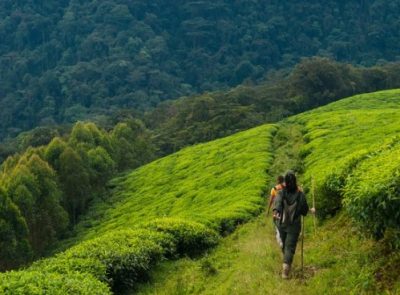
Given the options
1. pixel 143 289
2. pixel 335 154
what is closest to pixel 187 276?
pixel 143 289

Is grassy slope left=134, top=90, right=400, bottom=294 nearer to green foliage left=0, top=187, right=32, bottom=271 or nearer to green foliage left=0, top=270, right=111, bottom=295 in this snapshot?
green foliage left=0, top=270, right=111, bottom=295

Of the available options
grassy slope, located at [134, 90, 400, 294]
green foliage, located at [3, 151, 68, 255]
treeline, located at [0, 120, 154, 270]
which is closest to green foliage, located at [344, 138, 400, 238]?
grassy slope, located at [134, 90, 400, 294]

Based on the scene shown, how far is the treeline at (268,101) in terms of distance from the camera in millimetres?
111688

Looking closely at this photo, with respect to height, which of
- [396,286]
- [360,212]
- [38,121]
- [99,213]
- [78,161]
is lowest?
[38,121]

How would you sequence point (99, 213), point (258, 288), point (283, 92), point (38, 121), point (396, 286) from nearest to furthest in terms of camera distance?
1. point (396, 286)
2. point (258, 288)
3. point (99, 213)
4. point (283, 92)
5. point (38, 121)

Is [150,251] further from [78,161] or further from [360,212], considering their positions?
[78,161]

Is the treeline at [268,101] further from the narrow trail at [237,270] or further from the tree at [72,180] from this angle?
the narrow trail at [237,270]

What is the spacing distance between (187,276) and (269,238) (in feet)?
15.0

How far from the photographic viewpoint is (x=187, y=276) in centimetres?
2233

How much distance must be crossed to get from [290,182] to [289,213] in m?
0.97

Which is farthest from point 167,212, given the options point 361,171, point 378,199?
point 378,199

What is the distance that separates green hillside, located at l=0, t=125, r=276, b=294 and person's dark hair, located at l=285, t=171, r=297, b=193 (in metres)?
6.63

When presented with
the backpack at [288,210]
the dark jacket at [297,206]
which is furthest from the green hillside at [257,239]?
the backpack at [288,210]

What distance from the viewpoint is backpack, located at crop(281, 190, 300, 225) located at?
54.5 ft
